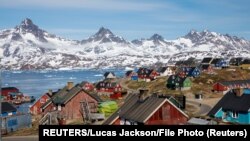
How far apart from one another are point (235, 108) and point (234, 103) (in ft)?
2.87

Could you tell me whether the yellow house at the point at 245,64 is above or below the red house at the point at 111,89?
above

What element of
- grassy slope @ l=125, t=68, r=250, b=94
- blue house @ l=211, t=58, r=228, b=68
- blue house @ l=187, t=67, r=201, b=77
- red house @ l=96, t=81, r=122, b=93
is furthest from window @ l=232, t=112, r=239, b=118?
blue house @ l=211, t=58, r=228, b=68

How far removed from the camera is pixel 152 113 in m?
39.7

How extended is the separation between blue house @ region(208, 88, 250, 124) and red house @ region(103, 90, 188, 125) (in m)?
11.8

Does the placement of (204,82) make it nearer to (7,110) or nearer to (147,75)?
(147,75)

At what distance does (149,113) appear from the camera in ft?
130

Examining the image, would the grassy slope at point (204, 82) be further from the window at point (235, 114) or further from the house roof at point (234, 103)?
the window at point (235, 114)

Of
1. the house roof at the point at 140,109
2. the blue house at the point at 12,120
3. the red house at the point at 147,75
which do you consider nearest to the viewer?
the house roof at the point at 140,109

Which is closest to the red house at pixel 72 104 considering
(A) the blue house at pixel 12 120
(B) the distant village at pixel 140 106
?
(B) the distant village at pixel 140 106

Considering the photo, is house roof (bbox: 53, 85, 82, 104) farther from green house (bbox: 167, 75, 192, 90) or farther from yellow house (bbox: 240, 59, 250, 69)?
yellow house (bbox: 240, 59, 250, 69)

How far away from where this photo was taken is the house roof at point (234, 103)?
169 feet

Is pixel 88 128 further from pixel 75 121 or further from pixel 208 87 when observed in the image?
pixel 208 87

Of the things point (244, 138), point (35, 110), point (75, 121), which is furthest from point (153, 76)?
point (244, 138)

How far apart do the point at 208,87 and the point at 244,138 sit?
10076cm
